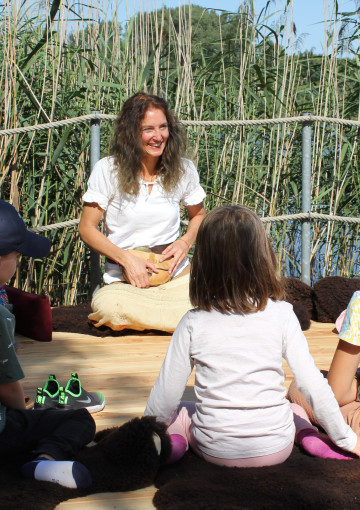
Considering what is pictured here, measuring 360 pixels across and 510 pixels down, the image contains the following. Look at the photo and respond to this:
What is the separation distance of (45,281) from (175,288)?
0.71 metres

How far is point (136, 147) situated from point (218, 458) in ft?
6.08

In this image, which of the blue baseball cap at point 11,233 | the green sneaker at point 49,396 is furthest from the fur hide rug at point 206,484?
the blue baseball cap at point 11,233

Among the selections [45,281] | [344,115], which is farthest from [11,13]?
[344,115]

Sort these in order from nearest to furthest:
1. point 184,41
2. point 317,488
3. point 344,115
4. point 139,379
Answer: point 317,488, point 139,379, point 184,41, point 344,115

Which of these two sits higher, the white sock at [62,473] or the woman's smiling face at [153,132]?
the woman's smiling face at [153,132]

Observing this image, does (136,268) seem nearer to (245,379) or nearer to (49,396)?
(49,396)

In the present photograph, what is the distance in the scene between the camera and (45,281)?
141 inches

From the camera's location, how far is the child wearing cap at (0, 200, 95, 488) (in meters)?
1.57

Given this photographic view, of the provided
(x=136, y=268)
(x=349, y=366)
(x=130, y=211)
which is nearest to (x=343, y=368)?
(x=349, y=366)

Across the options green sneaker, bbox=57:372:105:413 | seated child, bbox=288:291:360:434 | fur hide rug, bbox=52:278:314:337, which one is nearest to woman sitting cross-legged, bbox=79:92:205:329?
fur hide rug, bbox=52:278:314:337

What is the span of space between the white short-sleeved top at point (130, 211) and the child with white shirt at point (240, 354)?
1.60 m

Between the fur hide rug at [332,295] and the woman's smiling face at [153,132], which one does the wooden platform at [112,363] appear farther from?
the woman's smiling face at [153,132]

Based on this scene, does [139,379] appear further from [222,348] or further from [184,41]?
[184,41]

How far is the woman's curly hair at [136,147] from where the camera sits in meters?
3.20
